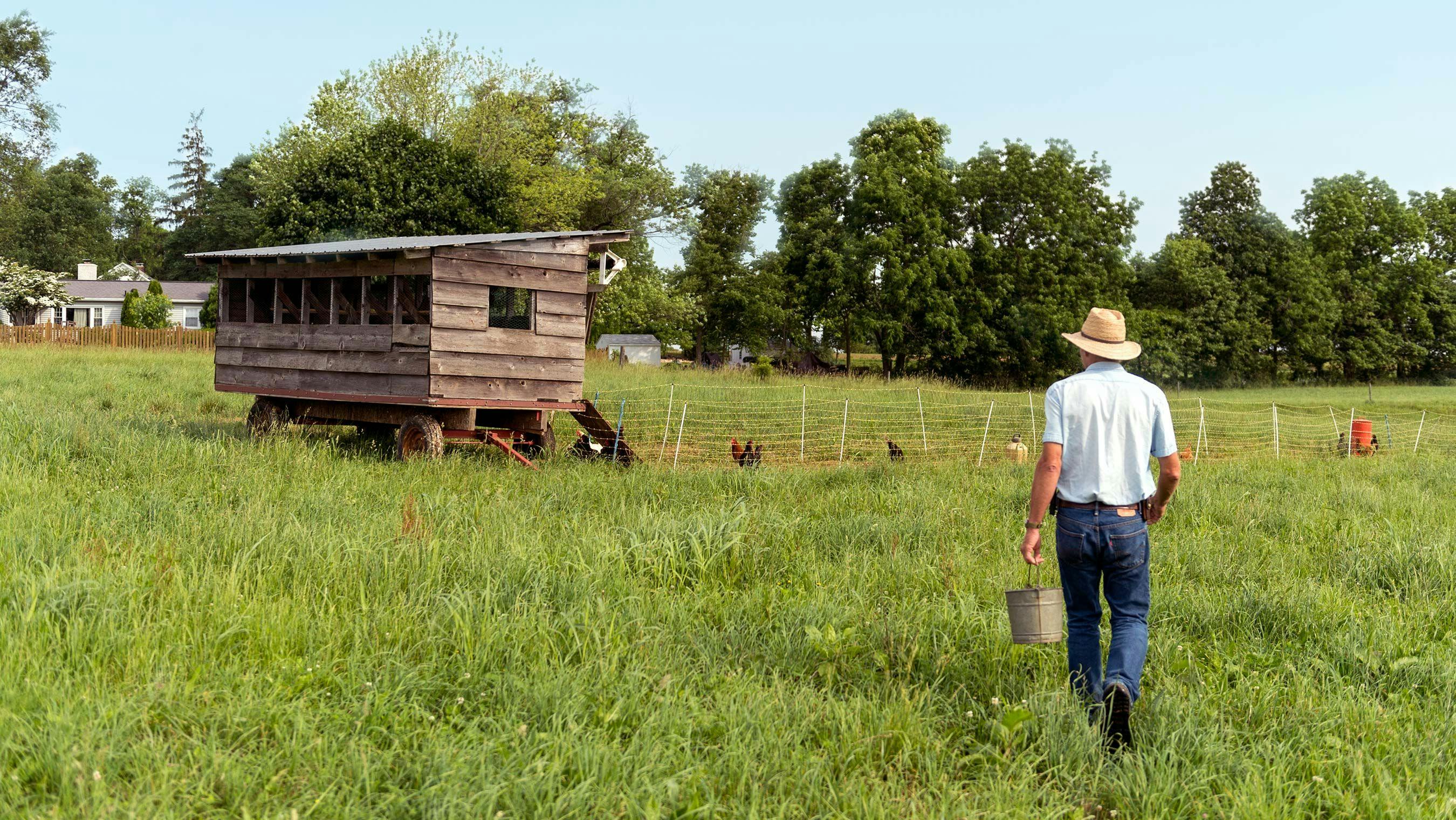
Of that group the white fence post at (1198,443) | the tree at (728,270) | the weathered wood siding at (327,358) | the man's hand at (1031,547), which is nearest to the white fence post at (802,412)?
the weathered wood siding at (327,358)

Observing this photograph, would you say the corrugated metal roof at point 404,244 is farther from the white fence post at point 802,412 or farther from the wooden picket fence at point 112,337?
the wooden picket fence at point 112,337

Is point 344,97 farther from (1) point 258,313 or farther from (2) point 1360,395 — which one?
(2) point 1360,395

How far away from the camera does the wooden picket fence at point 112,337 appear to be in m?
40.8

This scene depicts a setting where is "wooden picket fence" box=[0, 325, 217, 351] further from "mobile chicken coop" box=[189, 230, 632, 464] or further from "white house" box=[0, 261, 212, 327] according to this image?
"mobile chicken coop" box=[189, 230, 632, 464]

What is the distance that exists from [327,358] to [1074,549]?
12616mm

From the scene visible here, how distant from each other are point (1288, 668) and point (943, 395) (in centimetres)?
2515

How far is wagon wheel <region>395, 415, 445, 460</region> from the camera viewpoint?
13414mm

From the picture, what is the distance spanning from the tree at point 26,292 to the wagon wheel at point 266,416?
1836 inches

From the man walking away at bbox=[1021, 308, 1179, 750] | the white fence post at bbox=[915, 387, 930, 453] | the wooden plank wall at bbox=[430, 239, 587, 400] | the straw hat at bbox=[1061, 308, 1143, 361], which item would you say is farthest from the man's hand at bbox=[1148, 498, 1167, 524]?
the white fence post at bbox=[915, 387, 930, 453]

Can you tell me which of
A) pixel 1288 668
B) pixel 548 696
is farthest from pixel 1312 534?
pixel 548 696

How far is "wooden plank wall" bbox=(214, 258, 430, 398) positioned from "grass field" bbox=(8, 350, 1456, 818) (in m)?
5.25

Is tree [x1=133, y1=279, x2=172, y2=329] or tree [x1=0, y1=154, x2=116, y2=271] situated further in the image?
tree [x1=0, y1=154, x2=116, y2=271]

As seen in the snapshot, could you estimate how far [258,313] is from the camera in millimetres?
17172

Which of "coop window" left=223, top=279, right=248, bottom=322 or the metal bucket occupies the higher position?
"coop window" left=223, top=279, right=248, bottom=322
